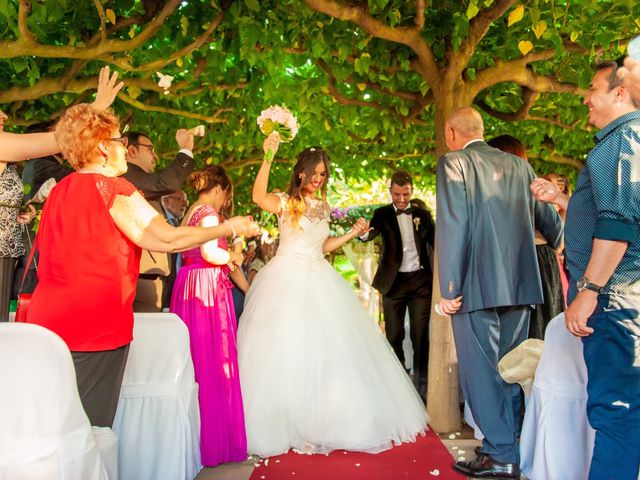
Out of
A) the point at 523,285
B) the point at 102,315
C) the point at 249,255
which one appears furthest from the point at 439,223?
the point at 249,255

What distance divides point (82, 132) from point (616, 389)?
2.54m

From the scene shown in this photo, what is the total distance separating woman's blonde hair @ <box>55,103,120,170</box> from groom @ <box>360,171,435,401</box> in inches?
156

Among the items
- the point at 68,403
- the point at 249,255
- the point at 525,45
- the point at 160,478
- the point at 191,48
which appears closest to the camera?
the point at 68,403

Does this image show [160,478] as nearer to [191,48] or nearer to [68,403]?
[68,403]

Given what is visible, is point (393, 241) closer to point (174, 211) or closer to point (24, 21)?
point (174, 211)

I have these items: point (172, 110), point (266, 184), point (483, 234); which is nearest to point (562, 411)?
point (483, 234)

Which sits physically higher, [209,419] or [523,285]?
[523,285]

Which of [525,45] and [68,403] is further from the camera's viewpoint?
[525,45]

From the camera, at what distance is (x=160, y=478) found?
3.55 meters

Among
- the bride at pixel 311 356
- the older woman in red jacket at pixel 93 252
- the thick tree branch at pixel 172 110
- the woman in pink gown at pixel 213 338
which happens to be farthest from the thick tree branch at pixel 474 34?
the thick tree branch at pixel 172 110

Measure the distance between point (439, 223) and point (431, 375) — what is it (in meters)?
1.77

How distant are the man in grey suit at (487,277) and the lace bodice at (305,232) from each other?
1.36 m

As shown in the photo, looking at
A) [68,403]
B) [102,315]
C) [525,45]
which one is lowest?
[68,403]

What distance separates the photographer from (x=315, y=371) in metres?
4.62
